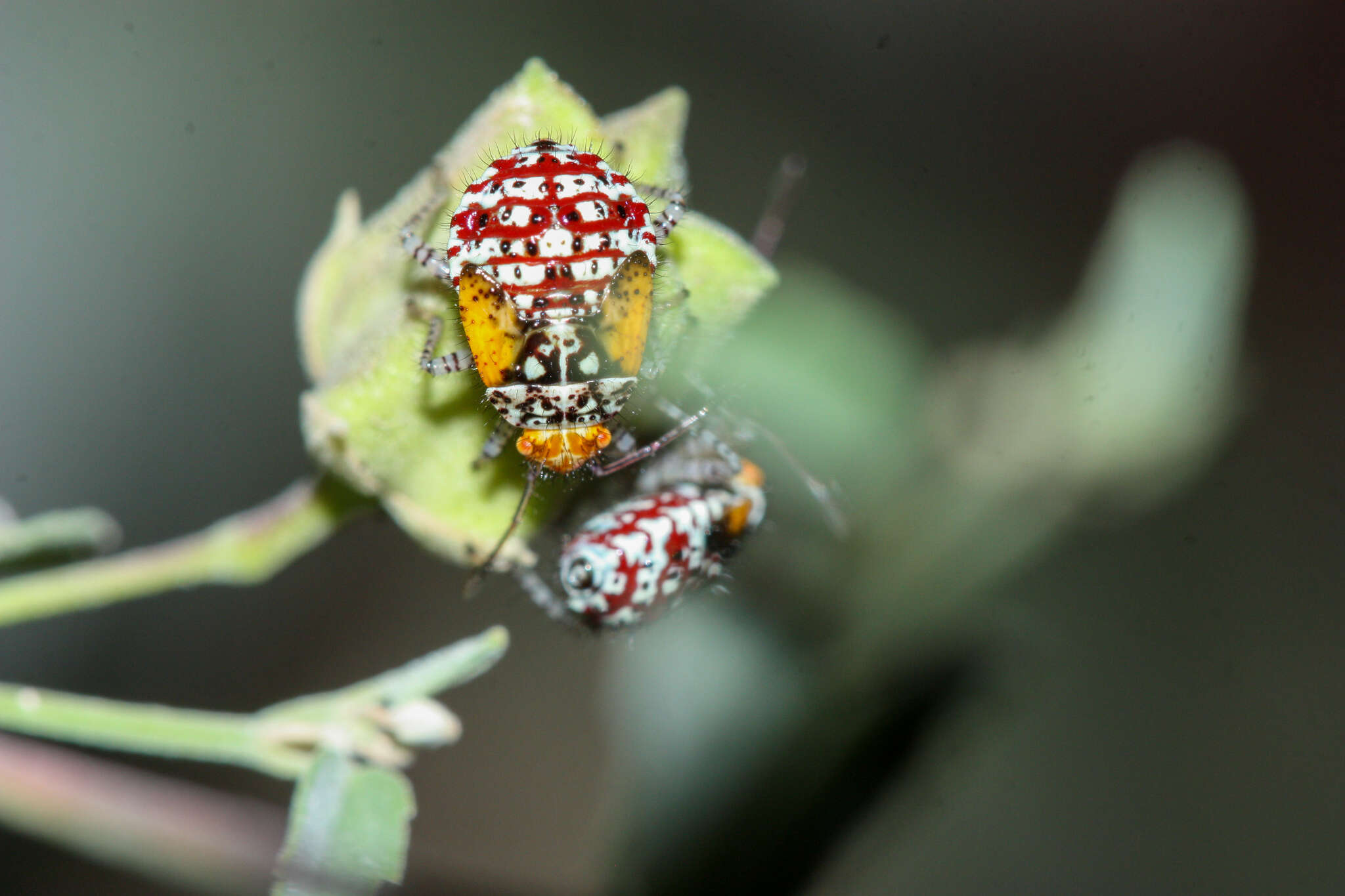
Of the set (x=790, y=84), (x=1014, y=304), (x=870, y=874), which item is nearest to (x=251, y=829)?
(x=870, y=874)

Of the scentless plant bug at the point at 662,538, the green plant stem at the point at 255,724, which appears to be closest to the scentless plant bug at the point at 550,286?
the scentless plant bug at the point at 662,538

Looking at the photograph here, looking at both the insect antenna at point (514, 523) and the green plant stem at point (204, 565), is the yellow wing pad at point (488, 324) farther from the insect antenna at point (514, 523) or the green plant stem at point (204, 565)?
the green plant stem at point (204, 565)

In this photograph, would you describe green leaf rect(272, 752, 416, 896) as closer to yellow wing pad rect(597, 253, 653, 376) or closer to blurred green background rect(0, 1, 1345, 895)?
yellow wing pad rect(597, 253, 653, 376)

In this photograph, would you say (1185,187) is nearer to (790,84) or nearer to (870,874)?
(790,84)

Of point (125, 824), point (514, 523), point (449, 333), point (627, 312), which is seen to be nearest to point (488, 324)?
point (449, 333)

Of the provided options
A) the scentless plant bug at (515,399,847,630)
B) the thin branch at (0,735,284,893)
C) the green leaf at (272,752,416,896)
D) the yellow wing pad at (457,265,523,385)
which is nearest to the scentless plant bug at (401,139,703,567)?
the yellow wing pad at (457,265,523,385)

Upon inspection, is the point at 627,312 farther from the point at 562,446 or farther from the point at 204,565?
the point at 204,565
